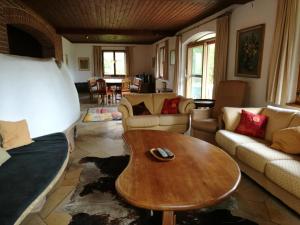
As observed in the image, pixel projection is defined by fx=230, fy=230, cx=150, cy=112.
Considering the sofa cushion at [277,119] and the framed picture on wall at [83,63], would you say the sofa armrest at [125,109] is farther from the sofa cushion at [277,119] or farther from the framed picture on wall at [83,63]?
the framed picture on wall at [83,63]

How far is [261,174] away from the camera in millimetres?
2496

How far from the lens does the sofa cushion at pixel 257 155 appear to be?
239 centimetres

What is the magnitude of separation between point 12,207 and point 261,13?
4.12m

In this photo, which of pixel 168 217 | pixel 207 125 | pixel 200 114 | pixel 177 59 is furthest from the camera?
pixel 177 59

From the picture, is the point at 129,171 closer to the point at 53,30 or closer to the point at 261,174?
the point at 261,174

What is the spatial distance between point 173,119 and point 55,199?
2.59m

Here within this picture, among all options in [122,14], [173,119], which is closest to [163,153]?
[173,119]

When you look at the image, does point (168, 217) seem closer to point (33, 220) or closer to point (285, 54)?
point (33, 220)

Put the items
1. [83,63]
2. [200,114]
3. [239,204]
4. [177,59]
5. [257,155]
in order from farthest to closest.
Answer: [83,63] → [177,59] → [200,114] → [257,155] → [239,204]

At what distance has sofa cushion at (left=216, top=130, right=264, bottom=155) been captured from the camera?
2.89m

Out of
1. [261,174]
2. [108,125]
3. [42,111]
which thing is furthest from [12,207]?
[108,125]

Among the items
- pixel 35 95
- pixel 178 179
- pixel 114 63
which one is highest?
pixel 114 63

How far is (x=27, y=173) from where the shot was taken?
199 cm

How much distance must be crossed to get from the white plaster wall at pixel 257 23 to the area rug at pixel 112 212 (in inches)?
85.7
